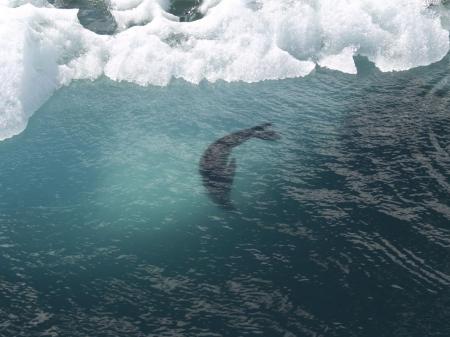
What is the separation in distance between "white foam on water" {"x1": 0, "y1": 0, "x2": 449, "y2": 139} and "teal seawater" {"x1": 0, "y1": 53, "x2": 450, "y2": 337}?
4.29 ft

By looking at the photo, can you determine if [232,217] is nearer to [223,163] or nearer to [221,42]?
[223,163]

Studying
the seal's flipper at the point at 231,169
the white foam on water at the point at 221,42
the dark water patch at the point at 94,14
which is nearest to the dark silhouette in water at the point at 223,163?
the seal's flipper at the point at 231,169

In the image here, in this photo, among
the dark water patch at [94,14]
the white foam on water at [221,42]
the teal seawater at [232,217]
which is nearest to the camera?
the teal seawater at [232,217]

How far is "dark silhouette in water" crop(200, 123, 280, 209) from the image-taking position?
11109mm

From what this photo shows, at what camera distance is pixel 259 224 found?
10.1 m

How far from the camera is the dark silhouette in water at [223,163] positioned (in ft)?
36.4

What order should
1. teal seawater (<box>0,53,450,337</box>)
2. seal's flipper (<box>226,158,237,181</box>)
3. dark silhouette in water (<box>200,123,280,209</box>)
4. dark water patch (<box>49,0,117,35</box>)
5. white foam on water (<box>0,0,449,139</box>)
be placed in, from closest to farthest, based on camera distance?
1. teal seawater (<box>0,53,450,337</box>)
2. dark silhouette in water (<box>200,123,280,209</box>)
3. seal's flipper (<box>226,158,237,181</box>)
4. white foam on water (<box>0,0,449,139</box>)
5. dark water patch (<box>49,0,117,35</box>)

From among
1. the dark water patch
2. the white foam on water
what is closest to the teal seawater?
the white foam on water

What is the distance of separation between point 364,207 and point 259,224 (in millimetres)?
2253

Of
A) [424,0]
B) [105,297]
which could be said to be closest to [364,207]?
[105,297]

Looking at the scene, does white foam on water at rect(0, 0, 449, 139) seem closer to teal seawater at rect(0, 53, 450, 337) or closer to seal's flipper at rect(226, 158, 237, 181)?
teal seawater at rect(0, 53, 450, 337)

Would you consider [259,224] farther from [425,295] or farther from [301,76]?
[301,76]

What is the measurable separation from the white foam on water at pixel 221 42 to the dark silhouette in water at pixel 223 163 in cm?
386

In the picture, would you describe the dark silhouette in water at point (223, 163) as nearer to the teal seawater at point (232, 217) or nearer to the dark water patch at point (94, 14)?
the teal seawater at point (232, 217)
